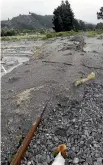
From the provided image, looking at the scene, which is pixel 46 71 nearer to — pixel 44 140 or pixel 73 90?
pixel 73 90

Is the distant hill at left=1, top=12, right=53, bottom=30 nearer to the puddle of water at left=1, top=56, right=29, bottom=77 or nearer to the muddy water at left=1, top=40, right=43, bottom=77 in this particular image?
the muddy water at left=1, top=40, right=43, bottom=77

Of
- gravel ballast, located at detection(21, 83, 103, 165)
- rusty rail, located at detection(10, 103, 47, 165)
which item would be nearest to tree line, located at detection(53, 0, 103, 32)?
gravel ballast, located at detection(21, 83, 103, 165)

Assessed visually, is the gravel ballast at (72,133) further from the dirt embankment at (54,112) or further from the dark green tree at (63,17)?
the dark green tree at (63,17)

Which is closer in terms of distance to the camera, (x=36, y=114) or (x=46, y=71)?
(x=36, y=114)

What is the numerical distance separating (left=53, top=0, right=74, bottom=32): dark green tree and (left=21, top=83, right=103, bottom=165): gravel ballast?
37874 mm

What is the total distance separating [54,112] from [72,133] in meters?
1.58

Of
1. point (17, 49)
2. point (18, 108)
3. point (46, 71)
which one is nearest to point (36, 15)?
point (17, 49)

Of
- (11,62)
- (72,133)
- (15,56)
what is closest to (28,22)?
(15,56)

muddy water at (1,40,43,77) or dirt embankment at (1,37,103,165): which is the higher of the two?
dirt embankment at (1,37,103,165)

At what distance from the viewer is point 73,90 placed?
14.2 meters

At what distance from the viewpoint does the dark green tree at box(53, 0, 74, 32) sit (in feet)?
164

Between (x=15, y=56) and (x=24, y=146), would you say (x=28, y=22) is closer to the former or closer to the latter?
(x=15, y=56)

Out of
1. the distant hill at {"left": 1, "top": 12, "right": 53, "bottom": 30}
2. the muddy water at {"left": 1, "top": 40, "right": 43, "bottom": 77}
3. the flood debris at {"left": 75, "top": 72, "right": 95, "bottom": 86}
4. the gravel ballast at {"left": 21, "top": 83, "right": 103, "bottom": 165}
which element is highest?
the flood debris at {"left": 75, "top": 72, "right": 95, "bottom": 86}

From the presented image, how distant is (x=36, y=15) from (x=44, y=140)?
80971 mm
